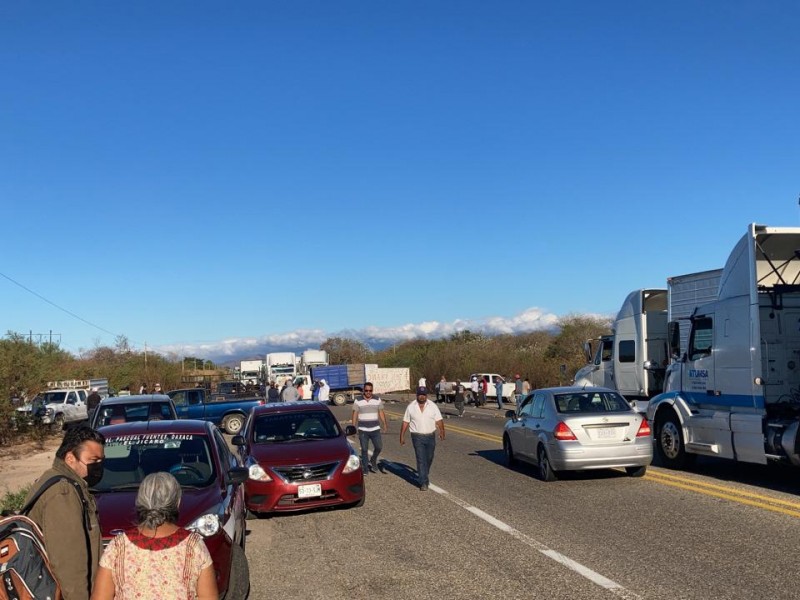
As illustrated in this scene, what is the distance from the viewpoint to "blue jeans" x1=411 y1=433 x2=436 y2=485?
12.6 meters

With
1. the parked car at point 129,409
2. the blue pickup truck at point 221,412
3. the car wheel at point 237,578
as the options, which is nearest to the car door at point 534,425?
the parked car at point 129,409

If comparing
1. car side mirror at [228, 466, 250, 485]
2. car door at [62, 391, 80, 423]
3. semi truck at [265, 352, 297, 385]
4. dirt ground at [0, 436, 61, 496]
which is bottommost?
dirt ground at [0, 436, 61, 496]

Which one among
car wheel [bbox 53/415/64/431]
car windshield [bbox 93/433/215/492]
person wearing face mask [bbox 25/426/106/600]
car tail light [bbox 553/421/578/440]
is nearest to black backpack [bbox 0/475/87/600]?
person wearing face mask [bbox 25/426/106/600]

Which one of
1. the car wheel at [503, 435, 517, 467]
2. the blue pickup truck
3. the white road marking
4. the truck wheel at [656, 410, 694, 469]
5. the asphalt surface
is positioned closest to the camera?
the white road marking

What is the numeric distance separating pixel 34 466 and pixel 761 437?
56.4 feet

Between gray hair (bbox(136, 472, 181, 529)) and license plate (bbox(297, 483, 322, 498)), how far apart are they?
7274mm

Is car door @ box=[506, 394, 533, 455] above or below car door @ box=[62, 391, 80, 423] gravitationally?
above

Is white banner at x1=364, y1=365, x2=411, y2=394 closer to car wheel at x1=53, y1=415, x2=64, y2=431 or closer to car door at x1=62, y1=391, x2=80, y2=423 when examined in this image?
car door at x1=62, y1=391, x2=80, y2=423

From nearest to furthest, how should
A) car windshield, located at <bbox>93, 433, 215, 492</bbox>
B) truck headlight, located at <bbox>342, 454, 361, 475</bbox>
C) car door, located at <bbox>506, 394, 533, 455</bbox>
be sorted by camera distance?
car windshield, located at <bbox>93, 433, 215, 492</bbox> < truck headlight, located at <bbox>342, 454, 361, 475</bbox> < car door, located at <bbox>506, 394, 533, 455</bbox>

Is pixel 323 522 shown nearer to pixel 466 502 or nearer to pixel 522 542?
pixel 466 502

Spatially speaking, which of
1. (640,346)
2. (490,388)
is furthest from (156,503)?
(490,388)

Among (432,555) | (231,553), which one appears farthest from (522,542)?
(231,553)

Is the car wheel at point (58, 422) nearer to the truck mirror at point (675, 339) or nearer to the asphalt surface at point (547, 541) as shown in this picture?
the asphalt surface at point (547, 541)

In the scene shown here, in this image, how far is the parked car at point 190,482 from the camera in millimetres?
5898
